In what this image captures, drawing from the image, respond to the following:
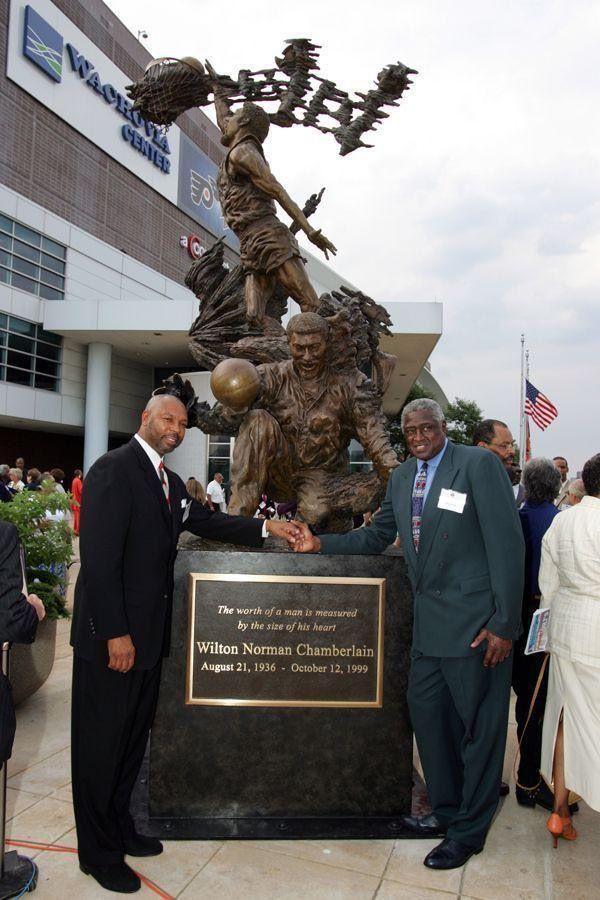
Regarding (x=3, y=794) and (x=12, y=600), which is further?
(x=3, y=794)

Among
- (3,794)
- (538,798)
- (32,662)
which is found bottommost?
(538,798)

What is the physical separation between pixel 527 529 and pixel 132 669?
218 cm

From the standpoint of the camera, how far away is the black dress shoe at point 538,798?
336 cm

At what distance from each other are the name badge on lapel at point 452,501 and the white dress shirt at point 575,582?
477mm

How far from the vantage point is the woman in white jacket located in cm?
274

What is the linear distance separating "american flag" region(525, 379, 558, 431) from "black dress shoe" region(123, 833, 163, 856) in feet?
51.7

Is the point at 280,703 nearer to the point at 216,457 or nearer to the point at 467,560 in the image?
the point at 467,560

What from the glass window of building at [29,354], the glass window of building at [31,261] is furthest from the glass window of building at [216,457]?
the glass window of building at [31,261]

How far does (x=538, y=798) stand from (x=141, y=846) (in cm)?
197

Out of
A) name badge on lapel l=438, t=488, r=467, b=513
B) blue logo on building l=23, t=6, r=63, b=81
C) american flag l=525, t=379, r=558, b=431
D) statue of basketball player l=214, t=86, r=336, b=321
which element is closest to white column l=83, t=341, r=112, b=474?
blue logo on building l=23, t=6, r=63, b=81

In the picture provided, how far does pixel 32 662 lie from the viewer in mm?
4562

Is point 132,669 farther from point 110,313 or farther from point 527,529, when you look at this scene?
point 110,313

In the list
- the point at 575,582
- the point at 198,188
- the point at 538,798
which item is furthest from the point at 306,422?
the point at 198,188

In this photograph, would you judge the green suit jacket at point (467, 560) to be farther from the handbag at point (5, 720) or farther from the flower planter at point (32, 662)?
the flower planter at point (32, 662)
